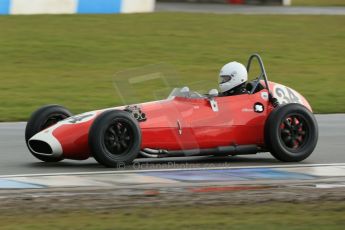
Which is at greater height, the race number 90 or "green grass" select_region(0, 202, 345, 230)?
the race number 90

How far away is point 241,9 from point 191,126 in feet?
63.8

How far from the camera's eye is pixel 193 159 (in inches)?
423

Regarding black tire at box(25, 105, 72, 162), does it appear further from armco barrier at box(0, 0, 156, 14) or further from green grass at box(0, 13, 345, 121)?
armco barrier at box(0, 0, 156, 14)

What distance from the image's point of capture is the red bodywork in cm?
976

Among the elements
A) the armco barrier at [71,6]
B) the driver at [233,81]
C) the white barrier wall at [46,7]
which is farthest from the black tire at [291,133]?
the white barrier wall at [46,7]

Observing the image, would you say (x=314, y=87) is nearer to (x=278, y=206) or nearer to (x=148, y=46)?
(x=148, y=46)

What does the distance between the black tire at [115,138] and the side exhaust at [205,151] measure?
261 mm

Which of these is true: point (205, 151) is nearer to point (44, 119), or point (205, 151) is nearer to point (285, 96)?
point (285, 96)

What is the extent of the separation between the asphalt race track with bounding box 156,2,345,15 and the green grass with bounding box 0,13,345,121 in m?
2.60

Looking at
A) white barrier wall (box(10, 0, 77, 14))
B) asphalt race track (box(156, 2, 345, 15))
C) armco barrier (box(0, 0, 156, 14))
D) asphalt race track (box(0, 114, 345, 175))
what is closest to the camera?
asphalt race track (box(0, 114, 345, 175))

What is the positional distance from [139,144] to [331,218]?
2749mm

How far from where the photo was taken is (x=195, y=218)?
7352 mm

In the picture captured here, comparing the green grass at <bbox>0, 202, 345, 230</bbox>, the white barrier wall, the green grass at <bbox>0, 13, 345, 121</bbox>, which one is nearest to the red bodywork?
the green grass at <bbox>0, 202, 345, 230</bbox>

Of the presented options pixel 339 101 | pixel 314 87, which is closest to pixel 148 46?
pixel 314 87
